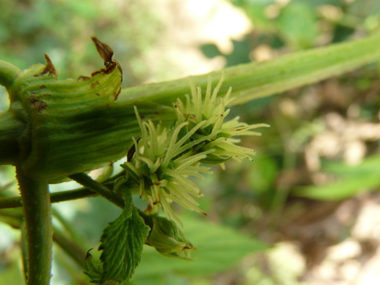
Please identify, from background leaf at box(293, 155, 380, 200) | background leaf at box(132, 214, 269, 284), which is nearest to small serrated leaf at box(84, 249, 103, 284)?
background leaf at box(132, 214, 269, 284)

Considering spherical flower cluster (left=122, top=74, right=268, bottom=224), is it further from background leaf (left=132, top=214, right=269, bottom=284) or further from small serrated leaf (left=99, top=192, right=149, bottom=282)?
background leaf (left=132, top=214, right=269, bottom=284)

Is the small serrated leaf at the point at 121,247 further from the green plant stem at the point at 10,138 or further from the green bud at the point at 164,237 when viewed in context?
the green plant stem at the point at 10,138

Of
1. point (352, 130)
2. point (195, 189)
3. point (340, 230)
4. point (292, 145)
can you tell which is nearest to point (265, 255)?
point (340, 230)

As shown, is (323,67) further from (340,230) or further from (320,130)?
(340,230)

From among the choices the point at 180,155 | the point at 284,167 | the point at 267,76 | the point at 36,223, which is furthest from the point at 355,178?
the point at 36,223

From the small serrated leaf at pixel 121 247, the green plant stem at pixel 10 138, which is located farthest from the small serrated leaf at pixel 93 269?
the green plant stem at pixel 10 138

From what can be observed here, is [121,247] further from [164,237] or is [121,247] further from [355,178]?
[355,178]
